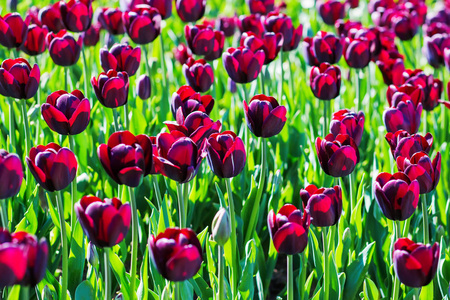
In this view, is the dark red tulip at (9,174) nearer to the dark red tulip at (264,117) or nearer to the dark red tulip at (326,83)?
the dark red tulip at (264,117)

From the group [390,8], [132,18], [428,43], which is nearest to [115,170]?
[132,18]

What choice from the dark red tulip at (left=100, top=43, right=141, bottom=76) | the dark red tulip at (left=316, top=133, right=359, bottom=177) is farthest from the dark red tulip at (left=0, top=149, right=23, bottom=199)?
the dark red tulip at (left=100, top=43, right=141, bottom=76)

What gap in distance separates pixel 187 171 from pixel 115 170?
185 mm

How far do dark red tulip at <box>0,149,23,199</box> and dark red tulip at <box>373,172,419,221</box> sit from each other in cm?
89

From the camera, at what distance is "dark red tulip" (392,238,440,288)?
4.64ft

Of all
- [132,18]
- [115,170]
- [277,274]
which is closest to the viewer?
[115,170]

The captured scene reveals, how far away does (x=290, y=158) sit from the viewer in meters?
3.01

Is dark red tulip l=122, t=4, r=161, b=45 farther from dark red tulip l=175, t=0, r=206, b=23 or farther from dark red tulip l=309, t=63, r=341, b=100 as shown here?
dark red tulip l=309, t=63, r=341, b=100

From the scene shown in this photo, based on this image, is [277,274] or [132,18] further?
[132,18]

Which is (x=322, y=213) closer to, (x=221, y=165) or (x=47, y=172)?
(x=221, y=165)

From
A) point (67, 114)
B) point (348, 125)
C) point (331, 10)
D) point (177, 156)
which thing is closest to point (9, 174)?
point (177, 156)

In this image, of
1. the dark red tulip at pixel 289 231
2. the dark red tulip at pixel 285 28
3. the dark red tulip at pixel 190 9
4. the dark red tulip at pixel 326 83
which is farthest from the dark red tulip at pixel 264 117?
the dark red tulip at pixel 190 9

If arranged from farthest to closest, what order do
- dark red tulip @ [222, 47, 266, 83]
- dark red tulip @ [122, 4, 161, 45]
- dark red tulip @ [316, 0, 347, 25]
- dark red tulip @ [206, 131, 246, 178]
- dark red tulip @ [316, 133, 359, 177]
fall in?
dark red tulip @ [316, 0, 347, 25] < dark red tulip @ [122, 4, 161, 45] < dark red tulip @ [222, 47, 266, 83] < dark red tulip @ [316, 133, 359, 177] < dark red tulip @ [206, 131, 246, 178]

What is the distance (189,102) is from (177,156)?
19.0 inches
